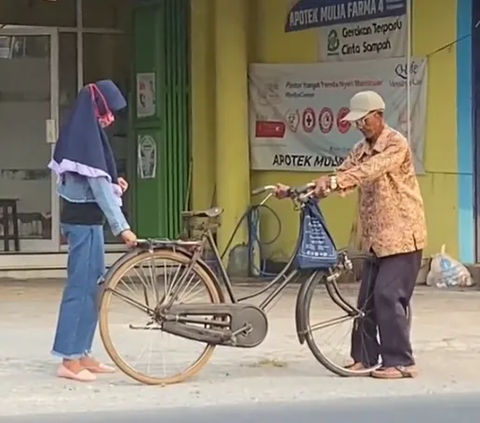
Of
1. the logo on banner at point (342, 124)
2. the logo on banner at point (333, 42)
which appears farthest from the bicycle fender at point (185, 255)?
the logo on banner at point (333, 42)

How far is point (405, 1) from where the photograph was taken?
1242 cm

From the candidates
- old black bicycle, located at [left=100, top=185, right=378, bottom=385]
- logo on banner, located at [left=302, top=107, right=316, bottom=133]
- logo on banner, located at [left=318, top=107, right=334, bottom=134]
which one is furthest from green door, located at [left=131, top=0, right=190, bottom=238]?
old black bicycle, located at [left=100, top=185, right=378, bottom=385]

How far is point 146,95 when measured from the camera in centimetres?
1413

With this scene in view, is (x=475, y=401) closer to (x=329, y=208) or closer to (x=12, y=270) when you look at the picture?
(x=329, y=208)

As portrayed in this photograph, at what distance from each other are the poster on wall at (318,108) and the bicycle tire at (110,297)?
5.67 metres

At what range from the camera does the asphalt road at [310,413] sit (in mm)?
6637

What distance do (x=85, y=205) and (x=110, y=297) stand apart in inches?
24.7

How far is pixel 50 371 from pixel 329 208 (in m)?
5.90

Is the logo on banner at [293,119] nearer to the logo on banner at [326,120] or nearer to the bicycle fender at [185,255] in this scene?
the logo on banner at [326,120]

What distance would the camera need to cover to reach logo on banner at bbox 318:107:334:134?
13.2m

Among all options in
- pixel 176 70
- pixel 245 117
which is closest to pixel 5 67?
pixel 176 70

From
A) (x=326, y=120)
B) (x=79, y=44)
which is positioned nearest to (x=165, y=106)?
(x=79, y=44)

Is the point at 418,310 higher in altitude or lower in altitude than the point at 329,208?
lower

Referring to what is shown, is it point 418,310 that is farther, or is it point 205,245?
point 418,310
